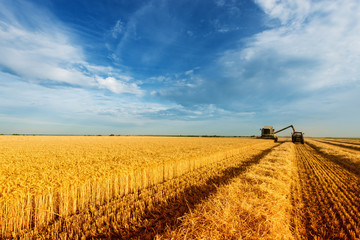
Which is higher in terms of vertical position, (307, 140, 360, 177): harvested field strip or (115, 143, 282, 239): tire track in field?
(307, 140, 360, 177): harvested field strip

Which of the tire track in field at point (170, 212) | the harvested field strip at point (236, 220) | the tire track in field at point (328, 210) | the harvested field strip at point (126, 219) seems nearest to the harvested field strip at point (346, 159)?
the tire track in field at point (328, 210)

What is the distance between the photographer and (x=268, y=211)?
3.38 meters

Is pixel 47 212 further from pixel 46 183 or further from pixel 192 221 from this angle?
pixel 192 221

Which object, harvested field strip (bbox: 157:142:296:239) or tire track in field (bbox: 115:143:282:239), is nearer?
harvested field strip (bbox: 157:142:296:239)

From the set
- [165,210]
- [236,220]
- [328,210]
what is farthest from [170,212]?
[328,210]

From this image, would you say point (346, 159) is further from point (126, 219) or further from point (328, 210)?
point (126, 219)

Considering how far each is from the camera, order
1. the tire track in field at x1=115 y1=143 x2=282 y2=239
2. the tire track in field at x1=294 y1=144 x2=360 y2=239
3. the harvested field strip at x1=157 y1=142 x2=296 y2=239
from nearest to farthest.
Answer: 1. the harvested field strip at x1=157 y1=142 x2=296 y2=239
2. the tire track in field at x1=115 y1=143 x2=282 y2=239
3. the tire track in field at x1=294 y1=144 x2=360 y2=239

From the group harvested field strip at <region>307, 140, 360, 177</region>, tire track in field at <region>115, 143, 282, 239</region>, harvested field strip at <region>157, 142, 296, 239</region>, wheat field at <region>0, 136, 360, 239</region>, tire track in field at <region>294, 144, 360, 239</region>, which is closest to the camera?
harvested field strip at <region>157, 142, 296, 239</region>

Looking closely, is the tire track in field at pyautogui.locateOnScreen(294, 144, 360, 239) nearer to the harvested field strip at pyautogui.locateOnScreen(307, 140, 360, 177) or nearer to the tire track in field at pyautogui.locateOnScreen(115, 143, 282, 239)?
the tire track in field at pyautogui.locateOnScreen(115, 143, 282, 239)

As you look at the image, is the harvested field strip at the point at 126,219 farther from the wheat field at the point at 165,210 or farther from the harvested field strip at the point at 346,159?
the harvested field strip at the point at 346,159

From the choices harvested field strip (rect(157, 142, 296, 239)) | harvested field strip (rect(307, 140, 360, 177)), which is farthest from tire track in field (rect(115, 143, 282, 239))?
harvested field strip (rect(307, 140, 360, 177))

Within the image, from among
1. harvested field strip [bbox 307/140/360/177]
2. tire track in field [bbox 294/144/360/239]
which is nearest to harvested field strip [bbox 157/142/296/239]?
tire track in field [bbox 294/144/360/239]

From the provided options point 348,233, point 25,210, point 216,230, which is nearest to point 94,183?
point 25,210

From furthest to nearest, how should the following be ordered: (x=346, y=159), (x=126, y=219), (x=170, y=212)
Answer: (x=346, y=159), (x=170, y=212), (x=126, y=219)
